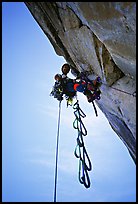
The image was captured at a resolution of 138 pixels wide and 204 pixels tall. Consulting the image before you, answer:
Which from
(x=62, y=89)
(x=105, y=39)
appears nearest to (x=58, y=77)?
(x=62, y=89)

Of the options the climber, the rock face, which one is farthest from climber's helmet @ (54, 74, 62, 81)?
the rock face

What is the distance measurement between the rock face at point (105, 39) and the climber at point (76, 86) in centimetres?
40

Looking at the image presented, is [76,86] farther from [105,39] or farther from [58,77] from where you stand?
[105,39]

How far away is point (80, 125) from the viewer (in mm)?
4898

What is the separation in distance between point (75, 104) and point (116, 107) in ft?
3.83

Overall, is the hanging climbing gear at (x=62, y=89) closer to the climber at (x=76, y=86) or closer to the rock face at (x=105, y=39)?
the climber at (x=76, y=86)

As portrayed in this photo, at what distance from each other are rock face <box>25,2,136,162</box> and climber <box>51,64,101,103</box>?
1.33 feet

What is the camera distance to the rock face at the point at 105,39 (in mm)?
3887

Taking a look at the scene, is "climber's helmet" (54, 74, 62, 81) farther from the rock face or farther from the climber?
the rock face

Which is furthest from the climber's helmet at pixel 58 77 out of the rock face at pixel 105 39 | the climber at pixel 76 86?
the rock face at pixel 105 39

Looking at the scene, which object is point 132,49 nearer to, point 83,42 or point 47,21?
point 83,42

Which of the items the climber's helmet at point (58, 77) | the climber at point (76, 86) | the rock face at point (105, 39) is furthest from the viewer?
the climber's helmet at point (58, 77)

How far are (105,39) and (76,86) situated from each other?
5.13ft

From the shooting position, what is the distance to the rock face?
3887mm
